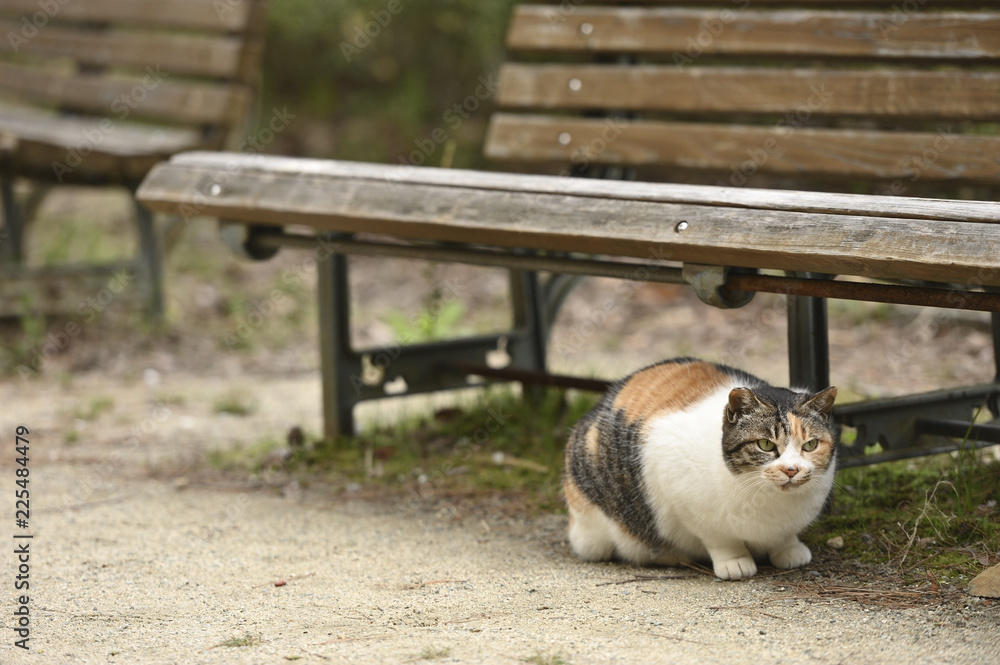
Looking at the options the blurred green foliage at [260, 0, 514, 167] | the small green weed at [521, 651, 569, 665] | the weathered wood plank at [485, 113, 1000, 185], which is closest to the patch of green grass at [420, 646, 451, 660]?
the small green weed at [521, 651, 569, 665]

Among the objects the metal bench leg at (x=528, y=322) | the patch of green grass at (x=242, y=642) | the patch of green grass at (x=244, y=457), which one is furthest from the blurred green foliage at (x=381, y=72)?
the patch of green grass at (x=242, y=642)

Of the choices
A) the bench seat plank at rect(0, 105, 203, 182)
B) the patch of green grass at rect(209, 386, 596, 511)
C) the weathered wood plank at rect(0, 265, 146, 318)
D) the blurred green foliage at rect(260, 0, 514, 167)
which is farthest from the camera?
the blurred green foliage at rect(260, 0, 514, 167)

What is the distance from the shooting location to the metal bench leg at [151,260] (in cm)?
520

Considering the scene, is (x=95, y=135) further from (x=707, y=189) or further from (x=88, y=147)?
(x=707, y=189)

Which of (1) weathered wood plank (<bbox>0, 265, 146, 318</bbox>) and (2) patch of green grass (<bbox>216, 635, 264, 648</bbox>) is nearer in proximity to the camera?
(2) patch of green grass (<bbox>216, 635, 264, 648</bbox>)

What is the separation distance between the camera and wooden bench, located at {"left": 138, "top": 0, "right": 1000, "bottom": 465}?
7.20ft

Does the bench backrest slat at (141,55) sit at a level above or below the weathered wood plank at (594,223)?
above

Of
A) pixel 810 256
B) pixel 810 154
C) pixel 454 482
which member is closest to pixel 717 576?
pixel 810 256

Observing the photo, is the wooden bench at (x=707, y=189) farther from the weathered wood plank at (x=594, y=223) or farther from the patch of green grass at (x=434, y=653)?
the patch of green grass at (x=434, y=653)

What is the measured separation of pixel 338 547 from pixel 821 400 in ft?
3.99

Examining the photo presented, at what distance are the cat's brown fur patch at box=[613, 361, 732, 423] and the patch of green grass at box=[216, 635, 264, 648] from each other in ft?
3.06

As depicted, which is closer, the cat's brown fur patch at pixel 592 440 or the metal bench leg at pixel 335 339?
the cat's brown fur patch at pixel 592 440

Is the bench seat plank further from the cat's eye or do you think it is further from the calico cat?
the cat's eye

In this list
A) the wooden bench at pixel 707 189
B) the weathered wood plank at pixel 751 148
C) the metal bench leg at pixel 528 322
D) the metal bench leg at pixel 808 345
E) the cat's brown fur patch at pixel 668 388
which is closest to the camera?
the wooden bench at pixel 707 189
